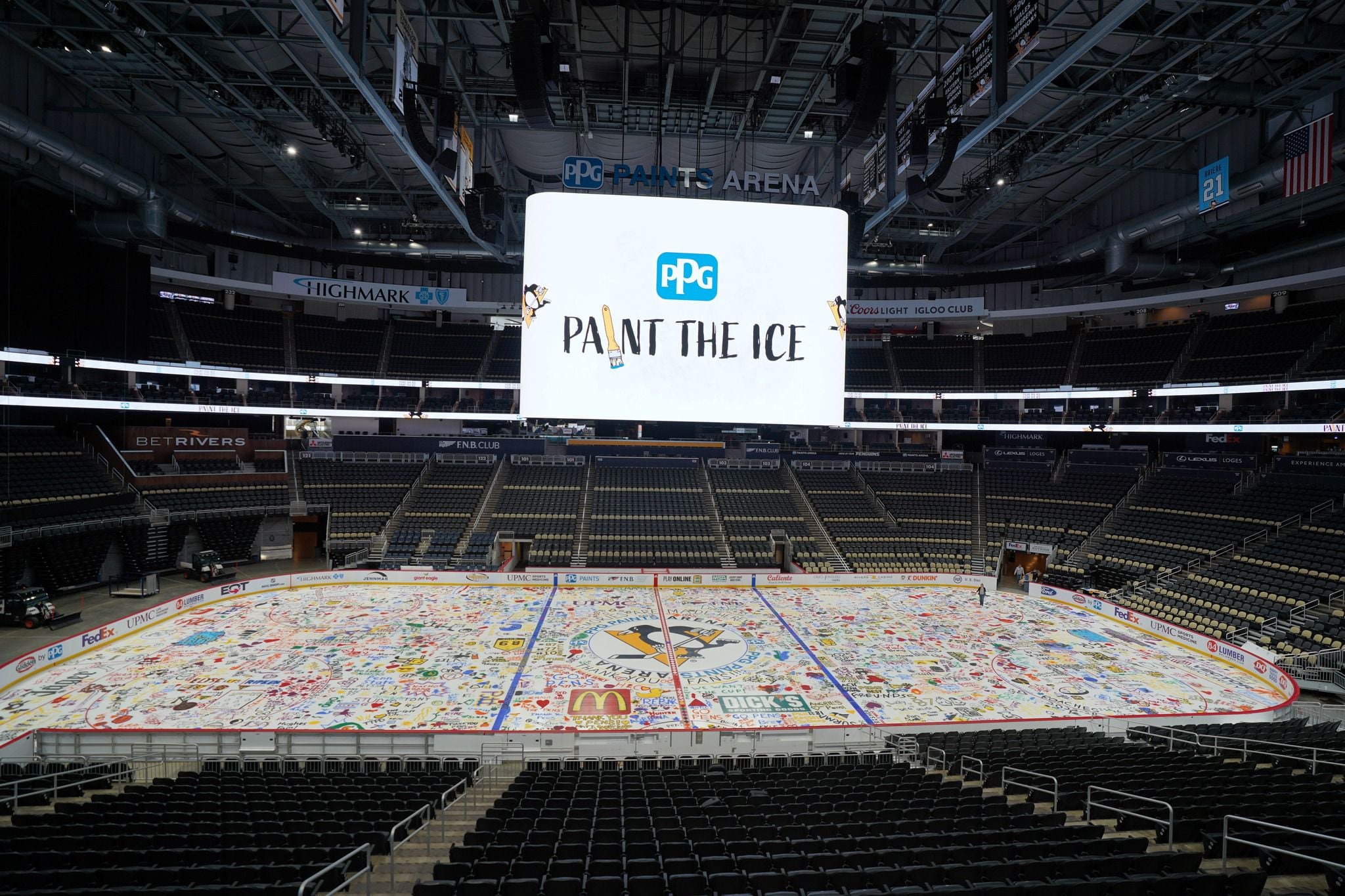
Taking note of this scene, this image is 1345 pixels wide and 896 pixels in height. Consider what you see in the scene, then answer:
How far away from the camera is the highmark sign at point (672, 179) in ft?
62.3

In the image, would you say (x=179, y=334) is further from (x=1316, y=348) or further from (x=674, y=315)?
(x=1316, y=348)

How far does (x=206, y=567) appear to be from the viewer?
90.4ft

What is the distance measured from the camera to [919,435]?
152ft

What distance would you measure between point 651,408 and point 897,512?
26.9 metres

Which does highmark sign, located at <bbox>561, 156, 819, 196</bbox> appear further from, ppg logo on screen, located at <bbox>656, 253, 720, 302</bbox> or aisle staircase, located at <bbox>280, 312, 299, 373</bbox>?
aisle staircase, located at <bbox>280, 312, 299, 373</bbox>

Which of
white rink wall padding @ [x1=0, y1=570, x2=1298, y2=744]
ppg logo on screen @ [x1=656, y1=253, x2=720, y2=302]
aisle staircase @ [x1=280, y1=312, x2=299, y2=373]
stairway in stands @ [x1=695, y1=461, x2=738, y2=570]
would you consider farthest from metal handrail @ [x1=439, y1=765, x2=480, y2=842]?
aisle staircase @ [x1=280, y1=312, x2=299, y2=373]

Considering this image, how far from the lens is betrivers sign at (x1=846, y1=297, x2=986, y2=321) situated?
42.3 m

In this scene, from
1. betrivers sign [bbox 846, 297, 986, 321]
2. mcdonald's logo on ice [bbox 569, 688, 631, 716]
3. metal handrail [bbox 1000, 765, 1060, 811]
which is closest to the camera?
metal handrail [bbox 1000, 765, 1060, 811]

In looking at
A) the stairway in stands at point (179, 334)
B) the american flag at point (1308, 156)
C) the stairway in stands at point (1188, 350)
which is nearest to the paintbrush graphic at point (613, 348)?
the american flag at point (1308, 156)

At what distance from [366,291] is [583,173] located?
27.9 m

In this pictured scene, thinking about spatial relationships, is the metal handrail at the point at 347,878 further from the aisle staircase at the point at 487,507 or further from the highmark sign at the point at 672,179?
the aisle staircase at the point at 487,507

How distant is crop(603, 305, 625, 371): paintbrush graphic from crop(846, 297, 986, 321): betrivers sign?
31080mm

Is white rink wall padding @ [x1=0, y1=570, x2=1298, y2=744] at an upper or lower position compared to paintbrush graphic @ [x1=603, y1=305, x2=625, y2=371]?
lower

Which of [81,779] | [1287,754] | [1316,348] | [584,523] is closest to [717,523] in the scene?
[584,523]
